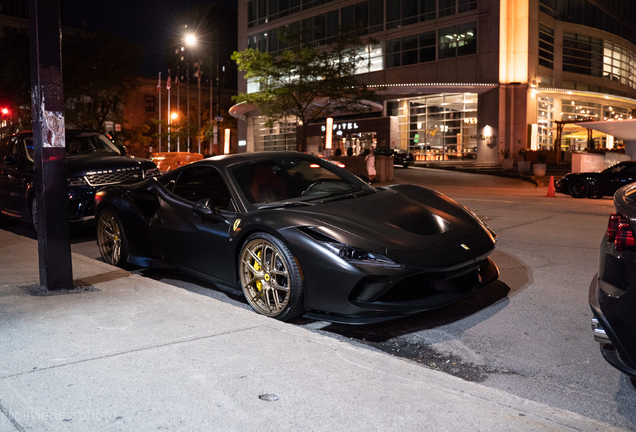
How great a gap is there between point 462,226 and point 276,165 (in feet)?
6.46

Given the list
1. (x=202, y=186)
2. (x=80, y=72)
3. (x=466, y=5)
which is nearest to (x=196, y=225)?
(x=202, y=186)

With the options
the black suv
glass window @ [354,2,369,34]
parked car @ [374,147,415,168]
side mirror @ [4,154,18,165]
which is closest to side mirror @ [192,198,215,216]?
the black suv

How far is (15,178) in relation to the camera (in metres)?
10.7

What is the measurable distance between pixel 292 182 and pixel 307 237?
1.34 metres

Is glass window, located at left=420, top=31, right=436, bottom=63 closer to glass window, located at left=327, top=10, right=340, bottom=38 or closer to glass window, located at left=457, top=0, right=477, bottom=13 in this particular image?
glass window, located at left=457, top=0, right=477, bottom=13

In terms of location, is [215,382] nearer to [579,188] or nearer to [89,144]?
[89,144]

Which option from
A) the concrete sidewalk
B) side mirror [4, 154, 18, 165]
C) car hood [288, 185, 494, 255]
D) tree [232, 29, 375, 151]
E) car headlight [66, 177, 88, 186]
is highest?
tree [232, 29, 375, 151]

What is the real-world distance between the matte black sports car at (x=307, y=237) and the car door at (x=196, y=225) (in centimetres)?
1

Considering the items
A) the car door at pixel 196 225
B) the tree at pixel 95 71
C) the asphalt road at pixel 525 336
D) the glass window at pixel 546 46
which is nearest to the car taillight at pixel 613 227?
the asphalt road at pixel 525 336

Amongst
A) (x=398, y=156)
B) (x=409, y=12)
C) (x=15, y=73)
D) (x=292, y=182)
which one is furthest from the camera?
(x=409, y=12)

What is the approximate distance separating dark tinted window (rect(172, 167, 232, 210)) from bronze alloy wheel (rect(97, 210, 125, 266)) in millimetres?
1188

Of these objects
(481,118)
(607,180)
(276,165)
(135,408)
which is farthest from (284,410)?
(481,118)

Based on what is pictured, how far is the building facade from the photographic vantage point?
42.1 meters

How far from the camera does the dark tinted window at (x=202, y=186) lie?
572cm
